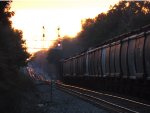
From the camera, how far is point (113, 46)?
107 ft

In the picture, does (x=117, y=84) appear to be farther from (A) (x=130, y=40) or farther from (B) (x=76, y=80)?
(B) (x=76, y=80)

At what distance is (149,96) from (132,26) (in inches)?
2467

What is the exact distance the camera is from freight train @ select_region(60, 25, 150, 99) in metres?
23.6

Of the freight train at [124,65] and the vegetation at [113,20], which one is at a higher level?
the vegetation at [113,20]

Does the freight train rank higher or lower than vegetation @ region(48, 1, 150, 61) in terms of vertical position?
lower

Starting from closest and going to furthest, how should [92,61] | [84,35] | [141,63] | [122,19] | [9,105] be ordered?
[9,105], [141,63], [92,61], [122,19], [84,35]

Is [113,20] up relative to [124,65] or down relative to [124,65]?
up

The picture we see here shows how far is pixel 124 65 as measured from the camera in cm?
2786

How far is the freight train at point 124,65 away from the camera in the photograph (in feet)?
77.5

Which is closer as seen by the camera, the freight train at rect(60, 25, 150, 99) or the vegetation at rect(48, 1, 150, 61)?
the freight train at rect(60, 25, 150, 99)

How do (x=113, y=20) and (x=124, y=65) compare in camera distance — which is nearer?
(x=124, y=65)

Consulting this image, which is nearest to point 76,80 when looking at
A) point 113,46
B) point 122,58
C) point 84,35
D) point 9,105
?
point 113,46

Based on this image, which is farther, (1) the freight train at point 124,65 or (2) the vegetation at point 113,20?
(2) the vegetation at point 113,20

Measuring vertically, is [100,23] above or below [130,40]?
above
